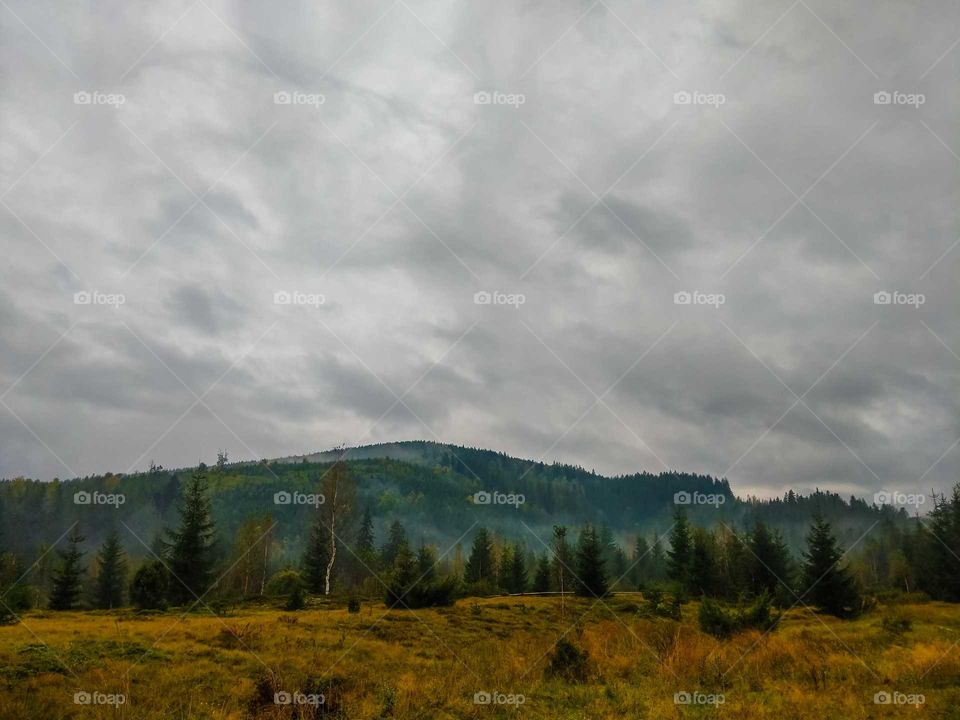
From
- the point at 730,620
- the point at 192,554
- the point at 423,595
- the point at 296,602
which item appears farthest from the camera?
the point at 192,554

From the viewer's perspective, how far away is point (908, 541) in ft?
246

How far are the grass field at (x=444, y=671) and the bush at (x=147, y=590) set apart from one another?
1208 cm

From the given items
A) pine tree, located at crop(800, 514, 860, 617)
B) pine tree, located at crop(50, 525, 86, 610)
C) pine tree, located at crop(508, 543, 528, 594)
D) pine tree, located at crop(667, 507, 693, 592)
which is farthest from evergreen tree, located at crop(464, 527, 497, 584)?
pine tree, located at crop(50, 525, 86, 610)

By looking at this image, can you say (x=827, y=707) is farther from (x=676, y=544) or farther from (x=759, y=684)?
(x=676, y=544)

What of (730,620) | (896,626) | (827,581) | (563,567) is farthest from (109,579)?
(896,626)

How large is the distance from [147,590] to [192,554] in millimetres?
9756

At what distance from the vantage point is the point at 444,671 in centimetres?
1766

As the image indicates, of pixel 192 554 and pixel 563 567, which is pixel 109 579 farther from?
pixel 563 567

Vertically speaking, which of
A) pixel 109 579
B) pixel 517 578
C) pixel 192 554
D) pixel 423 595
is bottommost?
pixel 517 578

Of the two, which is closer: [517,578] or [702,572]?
[702,572]

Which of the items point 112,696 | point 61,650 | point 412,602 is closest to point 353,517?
point 412,602

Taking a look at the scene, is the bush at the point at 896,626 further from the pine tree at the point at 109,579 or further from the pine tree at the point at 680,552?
the pine tree at the point at 109,579

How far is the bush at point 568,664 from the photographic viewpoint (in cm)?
1722

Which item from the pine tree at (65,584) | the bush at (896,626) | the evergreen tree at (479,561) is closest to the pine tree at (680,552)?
the evergreen tree at (479,561)
